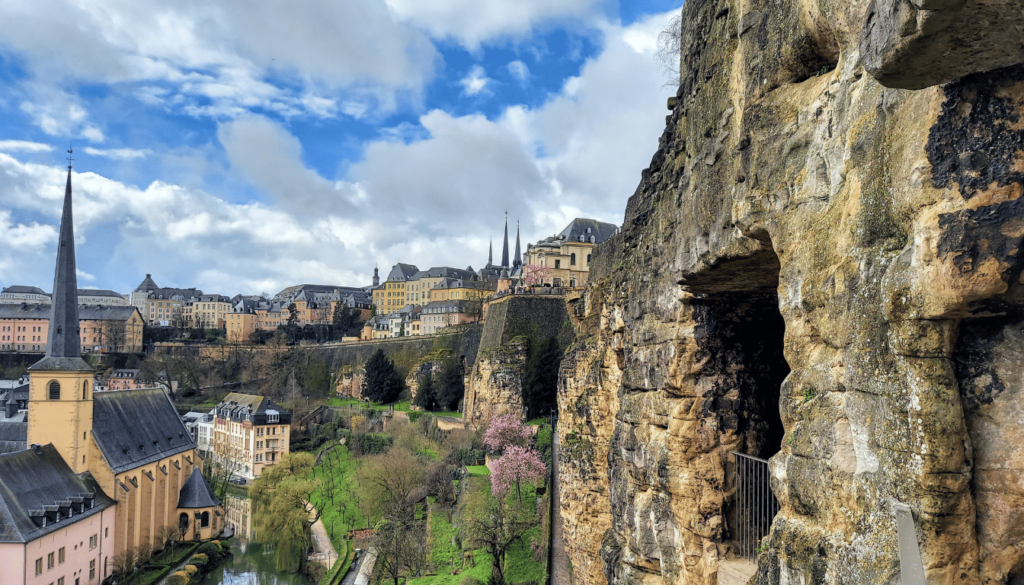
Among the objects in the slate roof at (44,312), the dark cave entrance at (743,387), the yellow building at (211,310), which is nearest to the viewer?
the dark cave entrance at (743,387)

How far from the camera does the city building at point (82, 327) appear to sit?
10206cm

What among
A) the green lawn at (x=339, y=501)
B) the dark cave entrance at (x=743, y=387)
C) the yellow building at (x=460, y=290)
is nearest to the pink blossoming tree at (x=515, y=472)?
the green lawn at (x=339, y=501)

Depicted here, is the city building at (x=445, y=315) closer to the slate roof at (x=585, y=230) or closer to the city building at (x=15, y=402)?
the slate roof at (x=585, y=230)

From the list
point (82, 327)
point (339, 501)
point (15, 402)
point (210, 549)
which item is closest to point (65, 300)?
point (15, 402)

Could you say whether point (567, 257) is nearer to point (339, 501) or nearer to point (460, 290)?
point (460, 290)

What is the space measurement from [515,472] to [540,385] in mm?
14438

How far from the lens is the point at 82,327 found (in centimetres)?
10919

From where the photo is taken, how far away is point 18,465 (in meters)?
36.8

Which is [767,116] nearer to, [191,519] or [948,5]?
[948,5]

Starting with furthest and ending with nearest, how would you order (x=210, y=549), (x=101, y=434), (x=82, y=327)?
(x=82, y=327) < (x=101, y=434) < (x=210, y=549)

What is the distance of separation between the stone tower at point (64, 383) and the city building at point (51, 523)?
110cm

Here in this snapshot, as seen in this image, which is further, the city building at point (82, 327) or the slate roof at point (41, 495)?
the city building at point (82, 327)

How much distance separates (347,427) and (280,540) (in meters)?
27.4

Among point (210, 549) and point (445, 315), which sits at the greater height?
point (445, 315)
